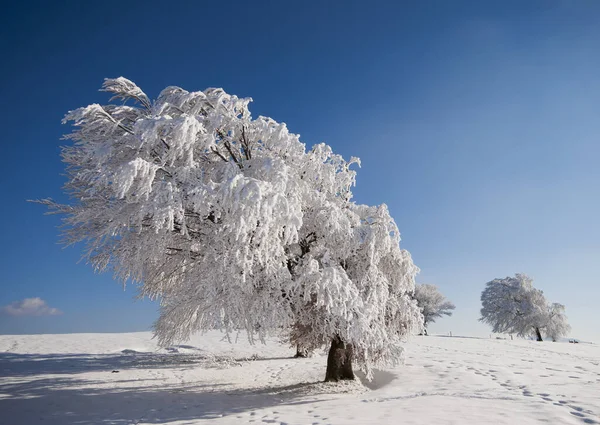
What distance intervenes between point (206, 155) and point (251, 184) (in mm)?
3693

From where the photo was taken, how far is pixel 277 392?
11.7 meters

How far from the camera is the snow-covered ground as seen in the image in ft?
26.1

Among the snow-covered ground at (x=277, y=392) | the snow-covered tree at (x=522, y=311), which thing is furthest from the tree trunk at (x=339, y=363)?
the snow-covered tree at (x=522, y=311)

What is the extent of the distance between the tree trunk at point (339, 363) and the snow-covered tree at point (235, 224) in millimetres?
42

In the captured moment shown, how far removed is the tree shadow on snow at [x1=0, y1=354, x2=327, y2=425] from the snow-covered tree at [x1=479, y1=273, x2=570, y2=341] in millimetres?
43224

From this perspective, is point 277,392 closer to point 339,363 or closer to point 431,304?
point 339,363

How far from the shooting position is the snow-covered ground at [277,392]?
26.1 ft

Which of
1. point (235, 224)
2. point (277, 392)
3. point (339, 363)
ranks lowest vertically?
point (277, 392)

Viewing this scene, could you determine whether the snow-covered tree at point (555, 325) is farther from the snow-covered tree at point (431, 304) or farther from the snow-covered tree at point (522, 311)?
the snow-covered tree at point (431, 304)

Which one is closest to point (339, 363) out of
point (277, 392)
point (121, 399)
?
point (277, 392)

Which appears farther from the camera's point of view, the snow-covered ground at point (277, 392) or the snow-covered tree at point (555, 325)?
the snow-covered tree at point (555, 325)

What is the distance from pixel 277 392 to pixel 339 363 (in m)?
2.43

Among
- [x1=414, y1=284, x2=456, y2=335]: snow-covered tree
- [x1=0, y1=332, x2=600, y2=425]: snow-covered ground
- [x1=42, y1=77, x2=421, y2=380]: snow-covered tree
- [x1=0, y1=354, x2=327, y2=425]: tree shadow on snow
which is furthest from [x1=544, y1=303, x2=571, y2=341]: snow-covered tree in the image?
[x1=0, y1=354, x2=327, y2=425]: tree shadow on snow

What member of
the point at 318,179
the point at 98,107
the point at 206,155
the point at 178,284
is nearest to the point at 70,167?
the point at 98,107
